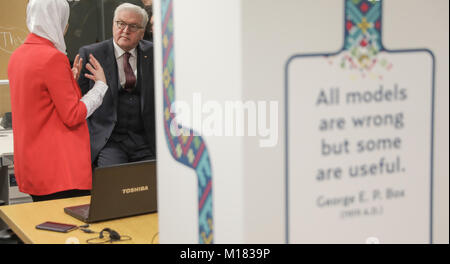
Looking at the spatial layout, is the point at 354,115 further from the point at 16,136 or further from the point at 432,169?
the point at 16,136

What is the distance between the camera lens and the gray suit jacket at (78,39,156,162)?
319 centimetres

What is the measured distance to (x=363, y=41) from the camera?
1185mm

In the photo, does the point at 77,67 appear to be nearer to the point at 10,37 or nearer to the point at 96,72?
the point at 96,72

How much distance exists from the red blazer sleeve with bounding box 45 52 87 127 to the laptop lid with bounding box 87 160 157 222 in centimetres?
66

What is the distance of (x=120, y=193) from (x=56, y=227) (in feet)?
0.79

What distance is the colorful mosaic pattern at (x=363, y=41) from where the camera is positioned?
117 centimetres

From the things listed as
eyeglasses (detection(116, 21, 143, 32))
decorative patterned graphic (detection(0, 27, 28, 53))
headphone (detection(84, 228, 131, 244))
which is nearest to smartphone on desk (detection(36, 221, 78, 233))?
headphone (detection(84, 228, 131, 244))

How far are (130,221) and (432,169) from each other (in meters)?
1.12

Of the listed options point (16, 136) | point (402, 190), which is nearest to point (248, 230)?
point (402, 190)

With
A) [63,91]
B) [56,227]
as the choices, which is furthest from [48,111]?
[56,227]

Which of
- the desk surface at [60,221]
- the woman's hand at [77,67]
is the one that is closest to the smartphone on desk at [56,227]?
the desk surface at [60,221]

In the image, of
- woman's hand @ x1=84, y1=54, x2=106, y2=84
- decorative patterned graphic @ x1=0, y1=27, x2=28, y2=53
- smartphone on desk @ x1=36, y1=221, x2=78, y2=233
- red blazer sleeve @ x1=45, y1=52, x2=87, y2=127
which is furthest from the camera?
decorative patterned graphic @ x1=0, y1=27, x2=28, y2=53

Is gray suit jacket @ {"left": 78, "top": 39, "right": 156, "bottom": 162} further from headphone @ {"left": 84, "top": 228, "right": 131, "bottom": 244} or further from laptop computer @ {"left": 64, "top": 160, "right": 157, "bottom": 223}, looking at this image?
headphone @ {"left": 84, "top": 228, "right": 131, "bottom": 244}
